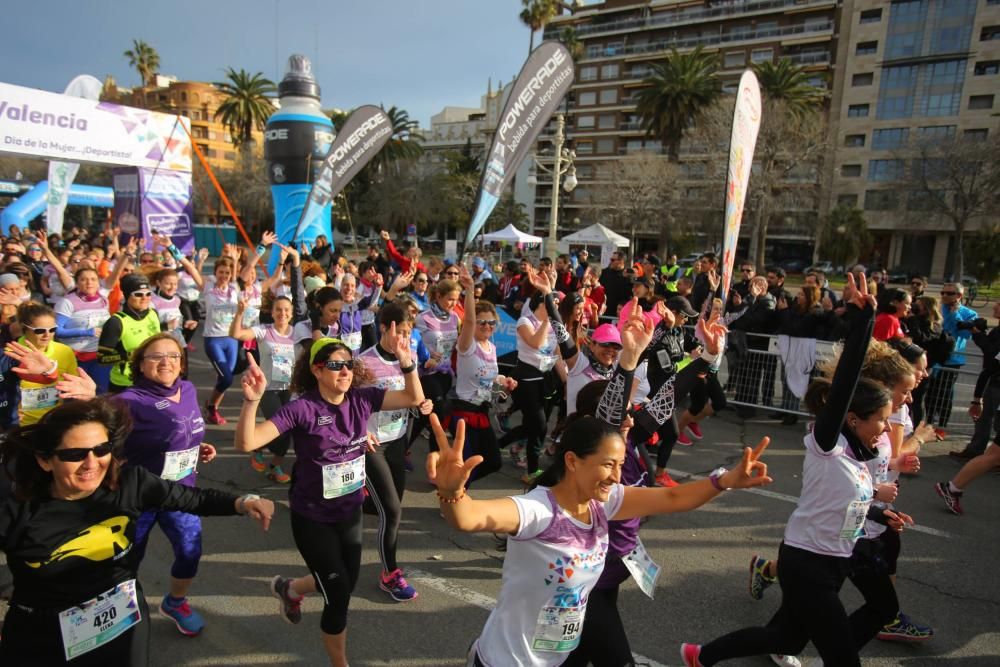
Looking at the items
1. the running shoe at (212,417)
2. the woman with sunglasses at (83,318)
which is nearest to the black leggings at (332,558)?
the woman with sunglasses at (83,318)

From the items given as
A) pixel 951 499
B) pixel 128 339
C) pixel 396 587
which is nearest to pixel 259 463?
pixel 128 339

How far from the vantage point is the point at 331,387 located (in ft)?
10.3

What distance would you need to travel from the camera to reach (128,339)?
4.80 meters

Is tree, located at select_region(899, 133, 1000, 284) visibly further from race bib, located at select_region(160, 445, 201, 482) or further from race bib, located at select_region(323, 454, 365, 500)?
race bib, located at select_region(160, 445, 201, 482)

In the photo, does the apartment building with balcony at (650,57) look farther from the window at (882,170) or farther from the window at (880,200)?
the window at (882,170)

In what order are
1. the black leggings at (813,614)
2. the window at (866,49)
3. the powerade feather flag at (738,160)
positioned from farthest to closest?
the window at (866,49) → the powerade feather flag at (738,160) → the black leggings at (813,614)

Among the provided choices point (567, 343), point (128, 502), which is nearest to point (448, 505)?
point (128, 502)

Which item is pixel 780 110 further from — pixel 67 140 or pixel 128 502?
pixel 128 502

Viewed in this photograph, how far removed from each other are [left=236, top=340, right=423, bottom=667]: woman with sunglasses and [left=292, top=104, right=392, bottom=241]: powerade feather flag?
861 cm

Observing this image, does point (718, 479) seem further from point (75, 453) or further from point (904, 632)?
point (75, 453)

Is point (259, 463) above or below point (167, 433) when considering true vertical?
below

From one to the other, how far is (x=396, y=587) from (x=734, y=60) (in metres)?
65.1

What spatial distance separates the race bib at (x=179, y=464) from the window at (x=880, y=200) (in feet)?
161

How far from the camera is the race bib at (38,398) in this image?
152 inches
